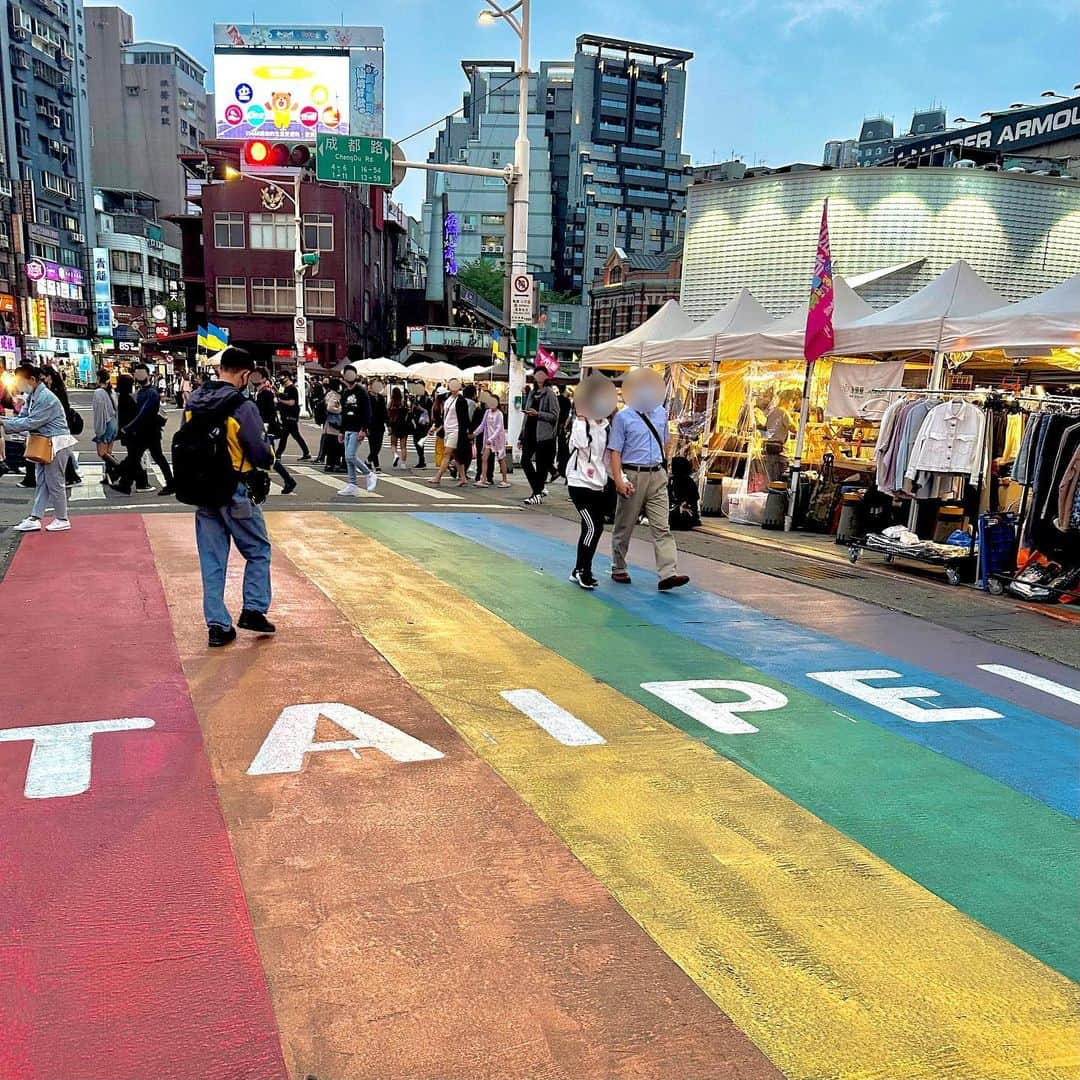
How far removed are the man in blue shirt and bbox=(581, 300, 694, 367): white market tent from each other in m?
7.85

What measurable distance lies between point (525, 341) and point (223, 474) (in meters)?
12.9

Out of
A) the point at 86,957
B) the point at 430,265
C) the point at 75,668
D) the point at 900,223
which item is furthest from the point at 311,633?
the point at 430,265

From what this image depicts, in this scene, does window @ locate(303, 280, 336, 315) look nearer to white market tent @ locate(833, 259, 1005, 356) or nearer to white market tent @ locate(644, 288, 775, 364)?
white market tent @ locate(644, 288, 775, 364)

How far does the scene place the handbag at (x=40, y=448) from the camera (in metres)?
9.48

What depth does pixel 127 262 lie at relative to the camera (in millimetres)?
93812

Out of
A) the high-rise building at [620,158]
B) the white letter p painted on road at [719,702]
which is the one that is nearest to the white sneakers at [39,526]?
the white letter p painted on road at [719,702]

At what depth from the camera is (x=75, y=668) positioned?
17.8 ft

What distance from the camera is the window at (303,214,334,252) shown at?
55.6 meters

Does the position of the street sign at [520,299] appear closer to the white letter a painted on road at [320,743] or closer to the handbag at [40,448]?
the handbag at [40,448]

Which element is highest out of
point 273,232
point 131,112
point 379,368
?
point 131,112

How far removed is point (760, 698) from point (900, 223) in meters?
23.2

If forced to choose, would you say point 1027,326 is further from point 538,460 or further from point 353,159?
point 353,159

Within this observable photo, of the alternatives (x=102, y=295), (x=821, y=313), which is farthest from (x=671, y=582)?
(x=102, y=295)

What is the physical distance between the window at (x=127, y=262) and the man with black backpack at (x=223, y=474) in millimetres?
100614
